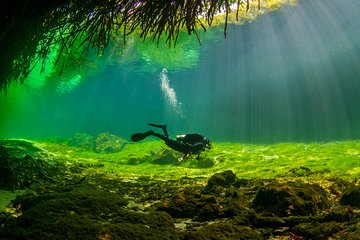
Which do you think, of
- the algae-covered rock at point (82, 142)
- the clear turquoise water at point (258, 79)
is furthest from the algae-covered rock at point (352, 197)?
the algae-covered rock at point (82, 142)

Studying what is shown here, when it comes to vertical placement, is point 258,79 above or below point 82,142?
above

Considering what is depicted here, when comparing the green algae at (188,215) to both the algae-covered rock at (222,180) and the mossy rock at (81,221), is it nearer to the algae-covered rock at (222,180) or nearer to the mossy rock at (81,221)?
the mossy rock at (81,221)

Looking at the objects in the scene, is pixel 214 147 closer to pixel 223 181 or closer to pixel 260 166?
pixel 260 166

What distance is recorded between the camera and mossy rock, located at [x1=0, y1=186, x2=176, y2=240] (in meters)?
3.39

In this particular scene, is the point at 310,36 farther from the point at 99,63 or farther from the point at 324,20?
the point at 99,63

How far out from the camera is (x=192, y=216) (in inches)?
186

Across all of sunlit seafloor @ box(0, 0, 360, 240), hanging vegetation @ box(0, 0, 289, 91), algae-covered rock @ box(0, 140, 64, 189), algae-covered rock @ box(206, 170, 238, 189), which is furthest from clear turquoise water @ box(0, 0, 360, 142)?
algae-covered rock @ box(206, 170, 238, 189)

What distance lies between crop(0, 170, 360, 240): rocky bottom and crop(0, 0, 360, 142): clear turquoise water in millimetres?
11955

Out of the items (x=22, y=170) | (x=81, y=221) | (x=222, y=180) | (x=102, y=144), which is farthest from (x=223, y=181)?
Result: (x=102, y=144)

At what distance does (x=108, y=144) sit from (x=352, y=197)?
2679 centimetres

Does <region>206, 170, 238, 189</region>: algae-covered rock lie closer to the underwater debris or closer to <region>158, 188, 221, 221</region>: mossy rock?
<region>158, 188, 221, 221</region>: mossy rock

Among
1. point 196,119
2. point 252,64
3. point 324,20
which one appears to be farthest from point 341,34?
point 196,119

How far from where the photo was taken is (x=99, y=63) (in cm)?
4059

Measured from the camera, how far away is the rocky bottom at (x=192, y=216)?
3.51 meters
